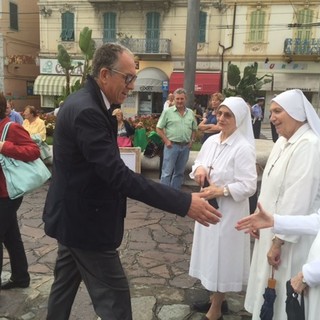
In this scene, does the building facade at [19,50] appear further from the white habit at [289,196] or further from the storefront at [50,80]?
the white habit at [289,196]

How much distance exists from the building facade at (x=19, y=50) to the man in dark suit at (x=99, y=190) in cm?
2613

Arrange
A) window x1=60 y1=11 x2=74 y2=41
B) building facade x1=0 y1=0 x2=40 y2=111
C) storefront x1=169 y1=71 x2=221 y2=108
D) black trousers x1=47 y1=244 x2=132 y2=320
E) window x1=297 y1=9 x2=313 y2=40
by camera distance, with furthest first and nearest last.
A: building facade x1=0 y1=0 x2=40 y2=111, window x1=60 y1=11 x2=74 y2=41, storefront x1=169 y1=71 x2=221 y2=108, window x1=297 y1=9 x2=313 y2=40, black trousers x1=47 y1=244 x2=132 y2=320

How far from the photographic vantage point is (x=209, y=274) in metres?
3.07

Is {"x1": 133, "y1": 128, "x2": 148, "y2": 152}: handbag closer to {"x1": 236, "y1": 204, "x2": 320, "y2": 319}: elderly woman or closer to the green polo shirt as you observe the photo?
the green polo shirt

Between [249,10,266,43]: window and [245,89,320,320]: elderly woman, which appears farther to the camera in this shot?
[249,10,266,43]: window

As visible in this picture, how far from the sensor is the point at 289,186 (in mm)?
2492

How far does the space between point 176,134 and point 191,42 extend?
133 inches

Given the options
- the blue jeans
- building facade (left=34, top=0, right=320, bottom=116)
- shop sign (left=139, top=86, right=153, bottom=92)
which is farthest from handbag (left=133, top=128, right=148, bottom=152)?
shop sign (left=139, top=86, right=153, bottom=92)

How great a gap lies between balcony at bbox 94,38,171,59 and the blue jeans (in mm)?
19943

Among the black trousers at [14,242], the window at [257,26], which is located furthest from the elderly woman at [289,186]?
the window at [257,26]

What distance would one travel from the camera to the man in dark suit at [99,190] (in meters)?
2.12

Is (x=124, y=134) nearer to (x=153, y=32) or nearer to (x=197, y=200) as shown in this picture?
(x=197, y=200)

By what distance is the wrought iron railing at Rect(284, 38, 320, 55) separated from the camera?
944 inches

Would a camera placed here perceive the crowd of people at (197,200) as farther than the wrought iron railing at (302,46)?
No
